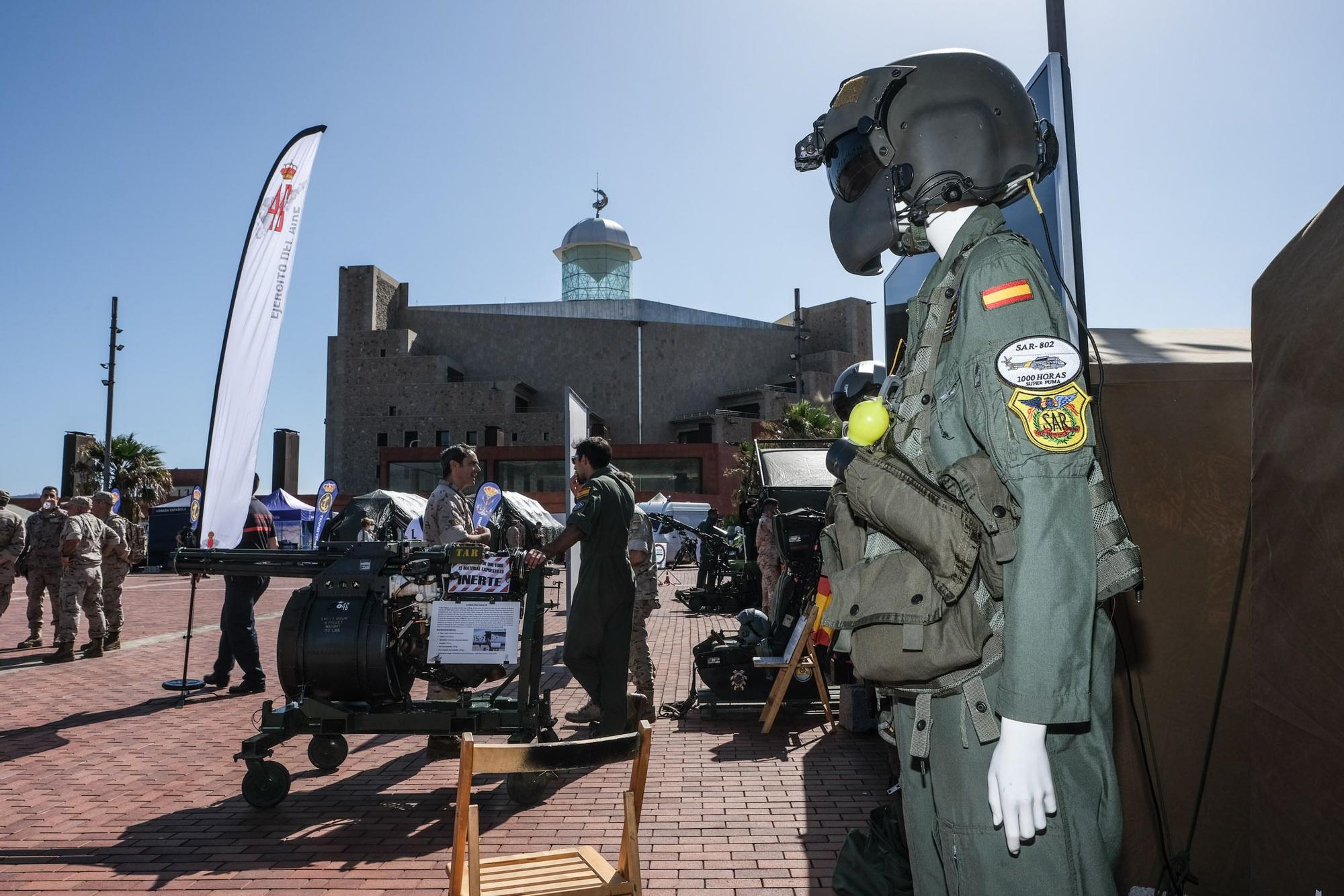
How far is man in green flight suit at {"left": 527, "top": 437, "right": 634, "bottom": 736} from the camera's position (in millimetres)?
5703

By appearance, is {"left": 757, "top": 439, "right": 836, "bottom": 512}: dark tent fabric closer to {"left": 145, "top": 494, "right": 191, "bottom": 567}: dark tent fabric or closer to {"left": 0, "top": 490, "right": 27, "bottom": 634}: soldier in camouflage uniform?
{"left": 0, "top": 490, "right": 27, "bottom": 634}: soldier in camouflage uniform

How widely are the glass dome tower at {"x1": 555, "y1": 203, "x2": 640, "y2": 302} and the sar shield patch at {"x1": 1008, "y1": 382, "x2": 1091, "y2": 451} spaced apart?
234ft

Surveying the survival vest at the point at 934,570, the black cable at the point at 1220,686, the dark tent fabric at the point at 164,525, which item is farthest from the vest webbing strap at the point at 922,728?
the dark tent fabric at the point at 164,525

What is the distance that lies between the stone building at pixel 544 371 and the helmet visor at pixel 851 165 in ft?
147

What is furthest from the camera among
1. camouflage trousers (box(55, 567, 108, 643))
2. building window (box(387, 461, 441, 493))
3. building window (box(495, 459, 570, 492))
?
building window (box(387, 461, 441, 493))

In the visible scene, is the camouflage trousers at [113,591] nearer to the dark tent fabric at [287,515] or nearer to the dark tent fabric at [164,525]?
the dark tent fabric at [287,515]

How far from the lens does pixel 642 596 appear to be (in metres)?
8.12

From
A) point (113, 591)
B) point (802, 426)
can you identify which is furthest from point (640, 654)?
point (802, 426)

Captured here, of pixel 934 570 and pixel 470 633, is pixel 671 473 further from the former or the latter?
pixel 934 570

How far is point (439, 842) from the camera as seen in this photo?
4.56 m

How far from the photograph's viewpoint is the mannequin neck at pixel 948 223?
2.27 metres

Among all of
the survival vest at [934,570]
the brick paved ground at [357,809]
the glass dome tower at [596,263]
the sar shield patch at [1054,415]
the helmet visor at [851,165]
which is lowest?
the brick paved ground at [357,809]

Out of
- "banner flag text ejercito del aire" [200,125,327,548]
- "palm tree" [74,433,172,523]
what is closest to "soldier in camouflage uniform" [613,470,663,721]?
"banner flag text ejercito del aire" [200,125,327,548]

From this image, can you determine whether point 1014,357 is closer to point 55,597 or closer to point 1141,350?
point 1141,350
